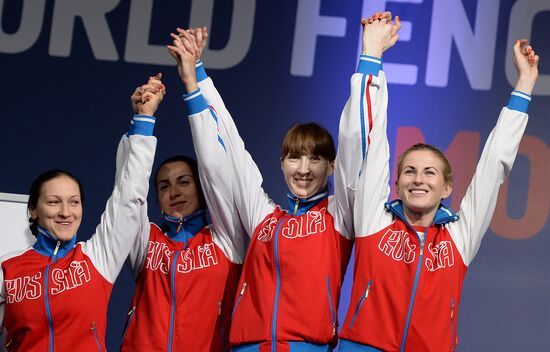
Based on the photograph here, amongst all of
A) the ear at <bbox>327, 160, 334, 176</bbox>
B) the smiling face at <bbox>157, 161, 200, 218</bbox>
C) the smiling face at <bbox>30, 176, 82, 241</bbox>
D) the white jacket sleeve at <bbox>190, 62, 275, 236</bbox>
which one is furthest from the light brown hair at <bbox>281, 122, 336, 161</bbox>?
the smiling face at <bbox>30, 176, 82, 241</bbox>

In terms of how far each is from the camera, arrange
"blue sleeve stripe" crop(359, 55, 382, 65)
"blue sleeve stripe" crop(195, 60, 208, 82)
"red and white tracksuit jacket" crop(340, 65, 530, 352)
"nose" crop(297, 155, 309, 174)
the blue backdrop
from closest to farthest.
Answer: "red and white tracksuit jacket" crop(340, 65, 530, 352)
"blue sleeve stripe" crop(359, 55, 382, 65)
"nose" crop(297, 155, 309, 174)
"blue sleeve stripe" crop(195, 60, 208, 82)
the blue backdrop

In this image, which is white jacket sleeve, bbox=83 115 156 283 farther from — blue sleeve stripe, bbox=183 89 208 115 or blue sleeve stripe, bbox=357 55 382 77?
blue sleeve stripe, bbox=357 55 382 77

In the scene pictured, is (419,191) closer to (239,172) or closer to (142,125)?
(239,172)

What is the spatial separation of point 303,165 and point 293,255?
304 millimetres

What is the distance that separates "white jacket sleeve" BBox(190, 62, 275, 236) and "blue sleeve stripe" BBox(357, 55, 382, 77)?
1.71ft

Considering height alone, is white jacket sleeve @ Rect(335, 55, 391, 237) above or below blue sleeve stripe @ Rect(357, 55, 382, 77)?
below

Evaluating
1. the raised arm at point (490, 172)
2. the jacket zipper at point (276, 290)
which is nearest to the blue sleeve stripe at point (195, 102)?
the jacket zipper at point (276, 290)

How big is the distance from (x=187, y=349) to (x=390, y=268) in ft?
2.33

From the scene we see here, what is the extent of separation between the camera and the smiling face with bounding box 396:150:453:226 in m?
2.94

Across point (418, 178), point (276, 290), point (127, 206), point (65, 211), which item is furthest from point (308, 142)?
point (65, 211)

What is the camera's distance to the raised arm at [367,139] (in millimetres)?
2871

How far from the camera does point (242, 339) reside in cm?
293


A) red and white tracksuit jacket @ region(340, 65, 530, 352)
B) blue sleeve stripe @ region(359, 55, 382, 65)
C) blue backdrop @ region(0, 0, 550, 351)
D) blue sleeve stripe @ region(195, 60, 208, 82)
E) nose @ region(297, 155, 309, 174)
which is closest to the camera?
red and white tracksuit jacket @ region(340, 65, 530, 352)

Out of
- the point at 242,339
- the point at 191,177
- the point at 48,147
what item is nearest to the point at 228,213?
the point at 191,177
